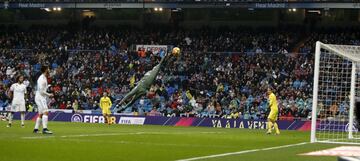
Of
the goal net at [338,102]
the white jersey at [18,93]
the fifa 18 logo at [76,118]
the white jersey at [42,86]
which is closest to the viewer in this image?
the white jersey at [42,86]

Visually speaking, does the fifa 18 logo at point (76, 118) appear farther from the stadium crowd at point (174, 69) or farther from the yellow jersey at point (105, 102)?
the yellow jersey at point (105, 102)

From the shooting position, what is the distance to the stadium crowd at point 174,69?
43469mm

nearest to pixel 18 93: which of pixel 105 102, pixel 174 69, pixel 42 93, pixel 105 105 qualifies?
pixel 42 93

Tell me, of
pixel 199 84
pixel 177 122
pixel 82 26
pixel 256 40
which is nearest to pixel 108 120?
pixel 177 122

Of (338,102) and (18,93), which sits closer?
(18,93)

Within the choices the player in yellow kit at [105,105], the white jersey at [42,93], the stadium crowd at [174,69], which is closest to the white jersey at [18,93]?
the white jersey at [42,93]

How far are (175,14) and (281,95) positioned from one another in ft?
57.2

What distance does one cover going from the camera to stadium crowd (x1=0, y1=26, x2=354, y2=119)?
43.5 metres

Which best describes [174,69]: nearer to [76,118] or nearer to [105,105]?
[76,118]

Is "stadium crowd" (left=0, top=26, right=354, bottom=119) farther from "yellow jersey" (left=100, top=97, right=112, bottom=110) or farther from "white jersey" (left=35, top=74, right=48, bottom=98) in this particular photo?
"white jersey" (left=35, top=74, right=48, bottom=98)

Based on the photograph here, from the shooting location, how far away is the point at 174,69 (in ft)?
161

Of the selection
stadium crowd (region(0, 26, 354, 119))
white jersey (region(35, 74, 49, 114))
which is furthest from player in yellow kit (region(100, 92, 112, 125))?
white jersey (region(35, 74, 49, 114))

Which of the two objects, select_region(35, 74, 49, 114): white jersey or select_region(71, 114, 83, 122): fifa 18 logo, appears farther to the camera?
select_region(71, 114, 83, 122): fifa 18 logo

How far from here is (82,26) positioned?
195 feet
